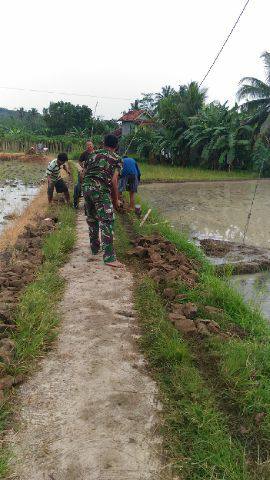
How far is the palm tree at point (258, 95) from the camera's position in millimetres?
22672

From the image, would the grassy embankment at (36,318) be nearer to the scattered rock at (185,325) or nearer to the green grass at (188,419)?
the green grass at (188,419)

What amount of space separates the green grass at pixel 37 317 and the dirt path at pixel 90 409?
101mm

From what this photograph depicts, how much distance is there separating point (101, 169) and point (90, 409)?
3157mm

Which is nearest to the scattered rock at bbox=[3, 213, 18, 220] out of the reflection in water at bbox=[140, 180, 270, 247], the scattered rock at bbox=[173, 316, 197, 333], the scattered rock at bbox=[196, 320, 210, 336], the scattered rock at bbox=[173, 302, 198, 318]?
the reflection in water at bbox=[140, 180, 270, 247]

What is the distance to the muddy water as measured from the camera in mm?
6242

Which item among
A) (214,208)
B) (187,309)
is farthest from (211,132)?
(187,309)

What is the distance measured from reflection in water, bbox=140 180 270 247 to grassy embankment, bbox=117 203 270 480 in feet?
17.1

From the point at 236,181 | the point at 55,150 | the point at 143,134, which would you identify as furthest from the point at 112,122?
the point at 236,181

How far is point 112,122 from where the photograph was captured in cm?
4297

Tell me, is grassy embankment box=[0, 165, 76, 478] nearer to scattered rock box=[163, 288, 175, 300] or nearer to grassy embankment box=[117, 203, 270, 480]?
grassy embankment box=[117, 203, 270, 480]

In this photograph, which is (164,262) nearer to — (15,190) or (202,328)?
(202,328)

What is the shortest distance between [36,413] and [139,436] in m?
0.67

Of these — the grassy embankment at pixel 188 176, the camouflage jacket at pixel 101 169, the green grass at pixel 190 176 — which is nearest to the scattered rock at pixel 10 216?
the camouflage jacket at pixel 101 169

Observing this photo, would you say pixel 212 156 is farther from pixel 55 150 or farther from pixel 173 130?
pixel 55 150
